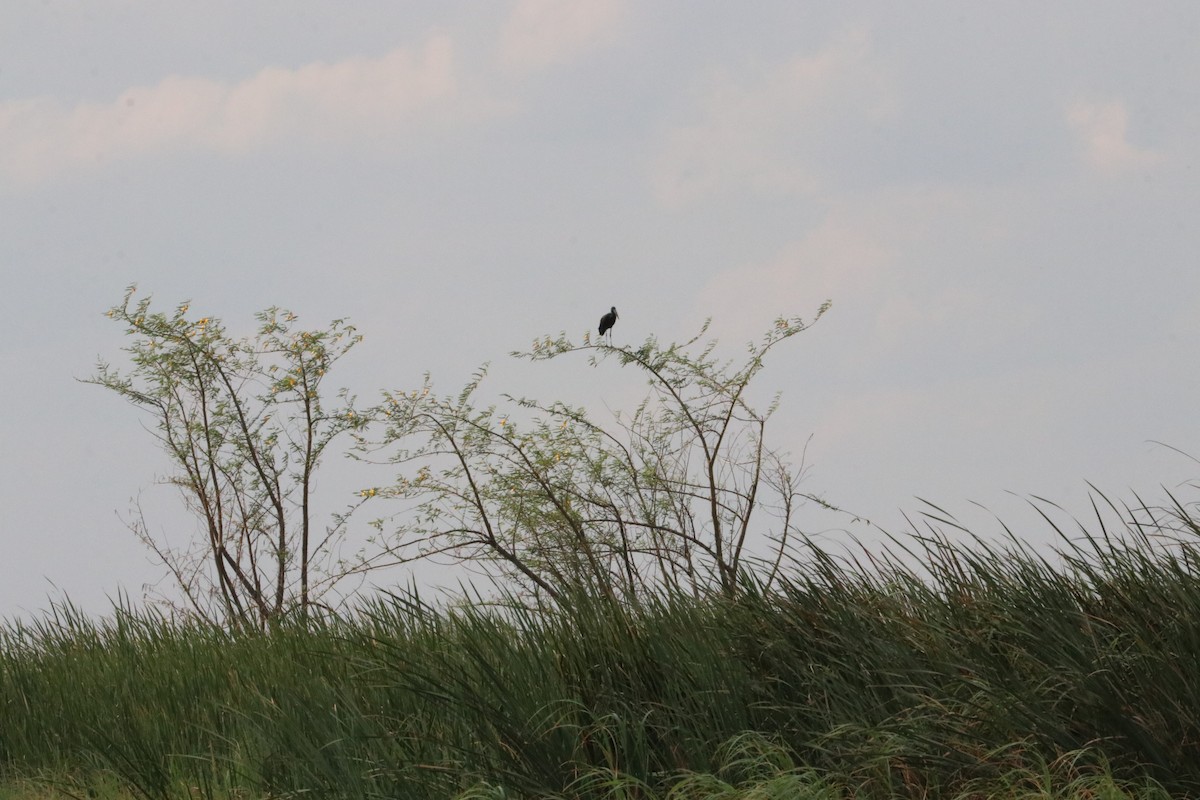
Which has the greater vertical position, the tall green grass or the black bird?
the black bird

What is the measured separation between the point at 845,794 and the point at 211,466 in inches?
522

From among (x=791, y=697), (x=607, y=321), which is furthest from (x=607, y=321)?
(x=791, y=697)

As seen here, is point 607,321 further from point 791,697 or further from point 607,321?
point 791,697

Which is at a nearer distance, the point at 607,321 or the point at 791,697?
the point at 791,697

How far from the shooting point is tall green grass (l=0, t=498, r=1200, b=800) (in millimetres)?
6074

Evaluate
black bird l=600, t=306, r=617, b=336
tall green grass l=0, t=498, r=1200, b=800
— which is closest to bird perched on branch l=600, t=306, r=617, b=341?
black bird l=600, t=306, r=617, b=336

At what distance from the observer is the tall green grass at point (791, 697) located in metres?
6.07

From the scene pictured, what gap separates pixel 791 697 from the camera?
23.4 feet

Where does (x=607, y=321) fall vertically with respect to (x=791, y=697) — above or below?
above

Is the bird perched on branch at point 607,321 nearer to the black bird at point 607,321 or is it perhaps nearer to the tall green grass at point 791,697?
the black bird at point 607,321

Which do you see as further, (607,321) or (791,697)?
(607,321)

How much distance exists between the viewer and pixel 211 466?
17750mm

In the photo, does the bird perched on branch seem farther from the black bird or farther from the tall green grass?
the tall green grass

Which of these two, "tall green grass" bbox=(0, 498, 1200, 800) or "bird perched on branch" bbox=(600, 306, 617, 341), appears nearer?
"tall green grass" bbox=(0, 498, 1200, 800)
